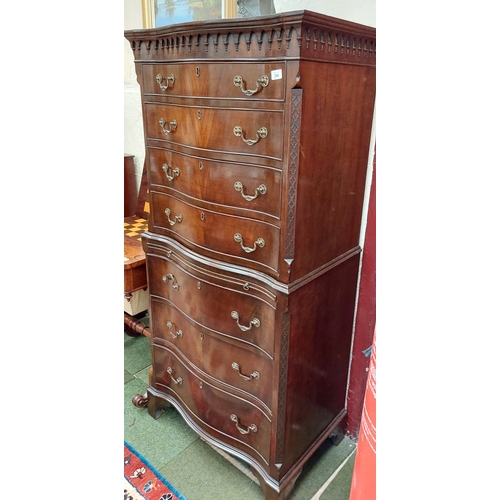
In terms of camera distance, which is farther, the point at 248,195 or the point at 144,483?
the point at 144,483

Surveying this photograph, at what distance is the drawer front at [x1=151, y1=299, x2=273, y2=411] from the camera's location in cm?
149

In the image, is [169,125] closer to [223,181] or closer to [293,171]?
[223,181]

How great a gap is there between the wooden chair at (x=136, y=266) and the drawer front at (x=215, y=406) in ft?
1.13

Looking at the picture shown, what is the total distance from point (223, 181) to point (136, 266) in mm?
1052

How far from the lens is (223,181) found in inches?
52.9

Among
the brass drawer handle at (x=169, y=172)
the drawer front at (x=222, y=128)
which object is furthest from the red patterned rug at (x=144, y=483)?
the drawer front at (x=222, y=128)

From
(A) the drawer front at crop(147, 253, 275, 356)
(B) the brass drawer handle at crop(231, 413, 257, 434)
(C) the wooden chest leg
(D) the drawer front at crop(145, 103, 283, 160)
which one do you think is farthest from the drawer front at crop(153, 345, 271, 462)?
(D) the drawer front at crop(145, 103, 283, 160)

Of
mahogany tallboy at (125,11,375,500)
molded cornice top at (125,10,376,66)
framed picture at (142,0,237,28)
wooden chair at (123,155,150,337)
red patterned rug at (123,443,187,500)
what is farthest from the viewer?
wooden chair at (123,155,150,337)

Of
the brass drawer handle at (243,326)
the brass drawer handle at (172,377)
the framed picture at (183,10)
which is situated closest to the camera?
the brass drawer handle at (243,326)

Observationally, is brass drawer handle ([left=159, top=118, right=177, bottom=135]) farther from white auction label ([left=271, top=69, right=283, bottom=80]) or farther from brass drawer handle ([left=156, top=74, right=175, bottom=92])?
white auction label ([left=271, top=69, right=283, bottom=80])

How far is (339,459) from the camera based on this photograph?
1.86 meters

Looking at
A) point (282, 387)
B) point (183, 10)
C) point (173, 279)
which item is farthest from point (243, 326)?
point (183, 10)

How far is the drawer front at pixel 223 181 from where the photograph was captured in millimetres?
1248

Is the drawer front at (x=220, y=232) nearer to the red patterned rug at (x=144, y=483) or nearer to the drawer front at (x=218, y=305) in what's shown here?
the drawer front at (x=218, y=305)
